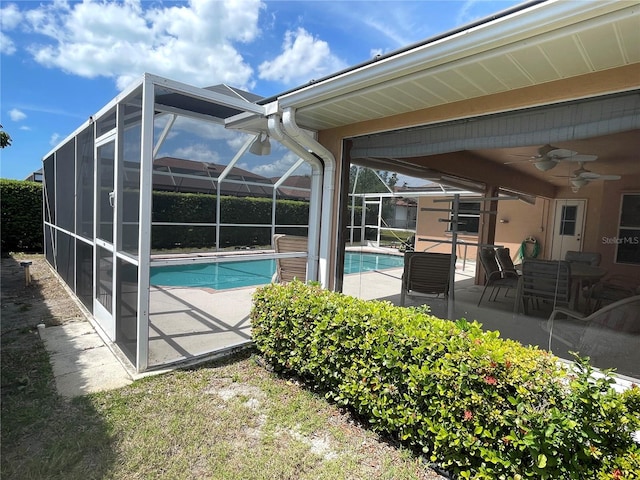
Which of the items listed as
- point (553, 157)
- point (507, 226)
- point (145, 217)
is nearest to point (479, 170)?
point (507, 226)

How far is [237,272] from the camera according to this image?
30.1 ft

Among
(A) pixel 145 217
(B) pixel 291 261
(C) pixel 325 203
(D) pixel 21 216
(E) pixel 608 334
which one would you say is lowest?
(E) pixel 608 334

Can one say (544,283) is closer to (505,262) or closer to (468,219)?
(505,262)

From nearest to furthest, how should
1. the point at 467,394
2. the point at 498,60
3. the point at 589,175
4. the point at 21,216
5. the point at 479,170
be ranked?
1. the point at 467,394
2. the point at 498,60
3. the point at 589,175
4. the point at 479,170
5. the point at 21,216

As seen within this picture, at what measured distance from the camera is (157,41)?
6.68 m

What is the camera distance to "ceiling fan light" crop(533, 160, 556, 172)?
2.96m

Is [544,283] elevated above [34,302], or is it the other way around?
[544,283]

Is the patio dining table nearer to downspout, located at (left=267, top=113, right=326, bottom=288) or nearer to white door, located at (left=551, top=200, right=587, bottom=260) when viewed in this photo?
white door, located at (left=551, top=200, right=587, bottom=260)

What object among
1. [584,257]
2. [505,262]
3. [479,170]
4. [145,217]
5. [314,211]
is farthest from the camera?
[479,170]

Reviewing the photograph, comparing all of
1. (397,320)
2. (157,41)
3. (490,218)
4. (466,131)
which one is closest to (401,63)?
(466,131)

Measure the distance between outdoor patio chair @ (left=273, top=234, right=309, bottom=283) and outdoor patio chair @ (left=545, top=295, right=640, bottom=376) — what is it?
297 centimetres

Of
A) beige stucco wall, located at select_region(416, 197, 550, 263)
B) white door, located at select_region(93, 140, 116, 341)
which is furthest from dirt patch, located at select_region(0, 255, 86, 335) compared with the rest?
beige stucco wall, located at select_region(416, 197, 550, 263)

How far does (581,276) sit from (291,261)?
11.4 ft

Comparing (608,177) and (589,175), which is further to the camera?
(589,175)
